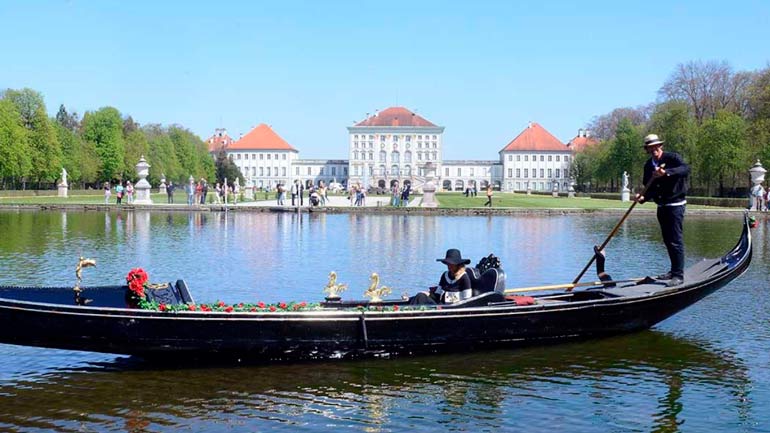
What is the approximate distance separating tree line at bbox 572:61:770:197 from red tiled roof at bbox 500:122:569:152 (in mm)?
70901

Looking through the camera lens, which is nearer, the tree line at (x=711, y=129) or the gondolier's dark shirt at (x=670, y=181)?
the gondolier's dark shirt at (x=670, y=181)

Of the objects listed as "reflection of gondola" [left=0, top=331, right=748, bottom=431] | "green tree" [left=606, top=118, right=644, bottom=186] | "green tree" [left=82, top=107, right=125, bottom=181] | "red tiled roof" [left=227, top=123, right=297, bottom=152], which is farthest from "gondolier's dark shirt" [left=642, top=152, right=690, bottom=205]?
"red tiled roof" [left=227, top=123, right=297, bottom=152]

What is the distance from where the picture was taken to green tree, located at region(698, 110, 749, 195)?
61750 millimetres

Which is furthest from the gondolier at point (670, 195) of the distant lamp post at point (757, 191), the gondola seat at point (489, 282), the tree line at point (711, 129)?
the tree line at point (711, 129)

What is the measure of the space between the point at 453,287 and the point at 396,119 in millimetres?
147703

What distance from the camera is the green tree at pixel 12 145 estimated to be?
6381cm

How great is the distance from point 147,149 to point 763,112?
66797 mm

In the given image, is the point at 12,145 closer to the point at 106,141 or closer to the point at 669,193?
the point at 106,141

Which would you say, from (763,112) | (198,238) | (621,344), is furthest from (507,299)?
(763,112)

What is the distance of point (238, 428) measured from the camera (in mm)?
8070

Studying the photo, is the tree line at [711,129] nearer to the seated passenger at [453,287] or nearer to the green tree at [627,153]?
the green tree at [627,153]

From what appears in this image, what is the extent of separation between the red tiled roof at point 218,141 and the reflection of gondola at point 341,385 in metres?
156

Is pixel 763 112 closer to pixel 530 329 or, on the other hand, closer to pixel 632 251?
pixel 632 251

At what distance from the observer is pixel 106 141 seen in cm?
8538
